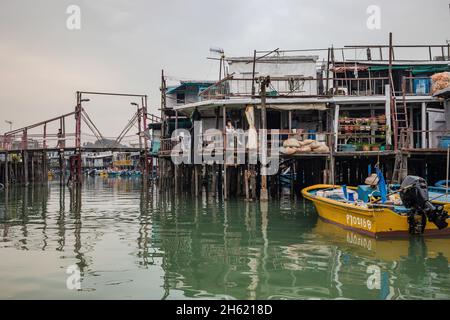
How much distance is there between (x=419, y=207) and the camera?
1023 centimetres

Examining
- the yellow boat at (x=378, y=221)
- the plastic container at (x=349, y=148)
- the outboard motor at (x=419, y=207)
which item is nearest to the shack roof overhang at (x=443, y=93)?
the plastic container at (x=349, y=148)

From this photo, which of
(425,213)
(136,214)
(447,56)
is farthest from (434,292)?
(447,56)

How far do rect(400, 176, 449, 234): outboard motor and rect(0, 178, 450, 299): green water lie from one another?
443 millimetres

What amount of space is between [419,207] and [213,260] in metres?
4.93

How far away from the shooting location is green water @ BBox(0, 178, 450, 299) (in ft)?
22.4

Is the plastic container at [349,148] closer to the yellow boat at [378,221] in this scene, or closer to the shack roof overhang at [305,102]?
the shack roof overhang at [305,102]

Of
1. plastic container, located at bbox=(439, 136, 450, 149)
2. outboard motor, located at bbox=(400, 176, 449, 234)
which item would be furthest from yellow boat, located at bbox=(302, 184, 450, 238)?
plastic container, located at bbox=(439, 136, 450, 149)

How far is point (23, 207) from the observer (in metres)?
19.5

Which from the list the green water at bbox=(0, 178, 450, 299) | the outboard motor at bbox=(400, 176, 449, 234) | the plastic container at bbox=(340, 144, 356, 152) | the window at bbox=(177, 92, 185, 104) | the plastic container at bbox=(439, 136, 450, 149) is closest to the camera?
the green water at bbox=(0, 178, 450, 299)

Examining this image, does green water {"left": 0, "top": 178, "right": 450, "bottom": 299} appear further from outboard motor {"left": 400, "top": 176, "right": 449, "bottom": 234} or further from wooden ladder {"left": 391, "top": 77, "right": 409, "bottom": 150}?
wooden ladder {"left": 391, "top": 77, "right": 409, "bottom": 150}

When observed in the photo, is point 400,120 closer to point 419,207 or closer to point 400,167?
point 400,167

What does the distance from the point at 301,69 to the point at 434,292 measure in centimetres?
1926

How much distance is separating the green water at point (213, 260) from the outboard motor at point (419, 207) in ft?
1.45
